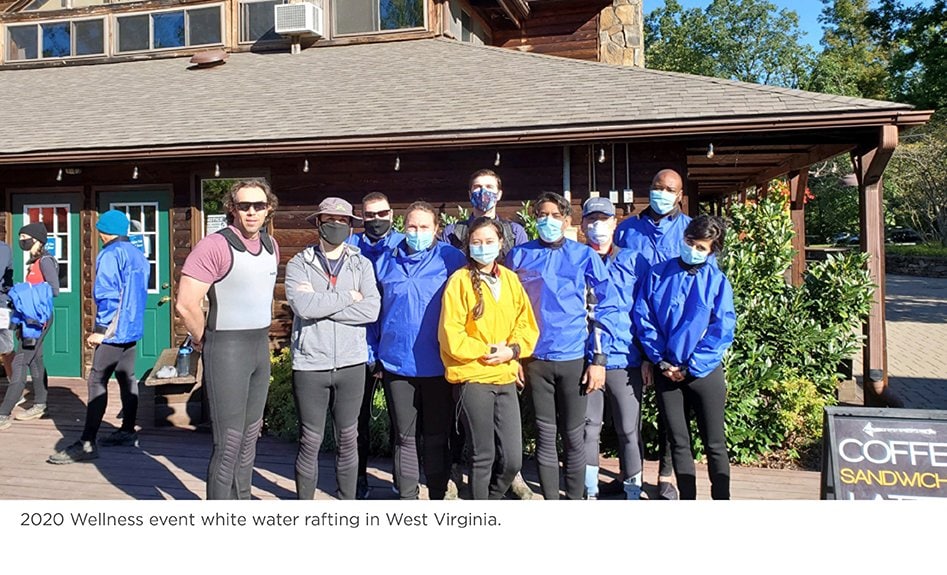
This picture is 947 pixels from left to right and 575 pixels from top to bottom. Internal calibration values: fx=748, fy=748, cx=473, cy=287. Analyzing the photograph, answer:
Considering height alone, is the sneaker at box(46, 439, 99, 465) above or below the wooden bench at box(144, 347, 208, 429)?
below

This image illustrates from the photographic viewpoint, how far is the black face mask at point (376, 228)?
4586 millimetres

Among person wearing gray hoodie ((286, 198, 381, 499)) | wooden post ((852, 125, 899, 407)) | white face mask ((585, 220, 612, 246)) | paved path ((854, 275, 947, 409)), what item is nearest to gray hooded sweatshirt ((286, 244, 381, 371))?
person wearing gray hoodie ((286, 198, 381, 499))

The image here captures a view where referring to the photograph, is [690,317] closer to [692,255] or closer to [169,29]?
[692,255]

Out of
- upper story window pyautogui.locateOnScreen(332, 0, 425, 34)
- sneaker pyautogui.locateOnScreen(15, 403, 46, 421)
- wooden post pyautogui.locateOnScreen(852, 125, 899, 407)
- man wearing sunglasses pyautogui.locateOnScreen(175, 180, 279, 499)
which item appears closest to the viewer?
man wearing sunglasses pyautogui.locateOnScreen(175, 180, 279, 499)

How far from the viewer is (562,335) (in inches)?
163

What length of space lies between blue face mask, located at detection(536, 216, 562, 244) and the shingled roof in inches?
118

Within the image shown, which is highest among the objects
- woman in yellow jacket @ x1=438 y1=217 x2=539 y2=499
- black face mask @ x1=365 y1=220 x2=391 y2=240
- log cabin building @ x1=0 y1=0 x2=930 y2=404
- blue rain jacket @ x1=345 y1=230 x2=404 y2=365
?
log cabin building @ x1=0 y1=0 x2=930 y2=404

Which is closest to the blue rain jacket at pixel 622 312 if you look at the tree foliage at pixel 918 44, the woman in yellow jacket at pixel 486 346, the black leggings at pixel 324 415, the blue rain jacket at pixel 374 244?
the woman in yellow jacket at pixel 486 346

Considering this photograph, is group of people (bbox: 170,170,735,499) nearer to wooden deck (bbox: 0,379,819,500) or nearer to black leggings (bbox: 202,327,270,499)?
black leggings (bbox: 202,327,270,499)

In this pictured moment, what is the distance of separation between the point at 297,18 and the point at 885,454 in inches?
369

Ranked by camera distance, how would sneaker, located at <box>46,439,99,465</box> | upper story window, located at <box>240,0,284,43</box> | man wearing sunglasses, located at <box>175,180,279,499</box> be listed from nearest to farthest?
man wearing sunglasses, located at <box>175,180,279,499</box> → sneaker, located at <box>46,439,99,465</box> → upper story window, located at <box>240,0,284,43</box>

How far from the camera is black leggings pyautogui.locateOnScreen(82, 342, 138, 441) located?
223 inches

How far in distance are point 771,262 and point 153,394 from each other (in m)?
5.86

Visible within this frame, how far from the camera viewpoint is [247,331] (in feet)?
12.6
